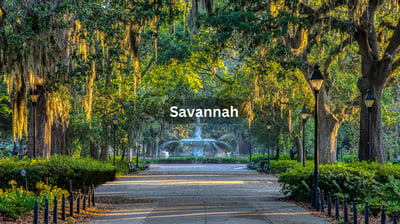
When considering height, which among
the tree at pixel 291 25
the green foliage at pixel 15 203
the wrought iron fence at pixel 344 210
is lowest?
the wrought iron fence at pixel 344 210

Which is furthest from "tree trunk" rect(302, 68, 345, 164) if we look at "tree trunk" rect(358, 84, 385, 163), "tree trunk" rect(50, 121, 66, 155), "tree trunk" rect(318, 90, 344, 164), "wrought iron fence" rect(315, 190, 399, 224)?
"tree trunk" rect(50, 121, 66, 155)

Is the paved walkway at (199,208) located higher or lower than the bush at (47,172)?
lower

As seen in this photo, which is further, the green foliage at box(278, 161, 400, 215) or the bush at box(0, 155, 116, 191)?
the bush at box(0, 155, 116, 191)

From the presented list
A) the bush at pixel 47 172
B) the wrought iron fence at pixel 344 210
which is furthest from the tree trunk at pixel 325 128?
the bush at pixel 47 172

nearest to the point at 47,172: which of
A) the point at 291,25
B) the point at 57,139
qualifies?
the point at 57,139

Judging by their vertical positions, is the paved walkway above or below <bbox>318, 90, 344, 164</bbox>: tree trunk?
below

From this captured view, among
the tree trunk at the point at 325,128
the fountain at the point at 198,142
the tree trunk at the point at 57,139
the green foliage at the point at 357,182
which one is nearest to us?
the green foliage at the point at 357,182

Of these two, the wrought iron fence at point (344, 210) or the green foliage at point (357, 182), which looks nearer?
the wrought iron fence at point (344, 210)

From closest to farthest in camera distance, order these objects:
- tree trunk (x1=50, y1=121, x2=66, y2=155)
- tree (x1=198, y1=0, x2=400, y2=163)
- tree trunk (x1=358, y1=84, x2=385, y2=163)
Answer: tree (x1=198, y1=0, x2=400, y2=163), tree trunk (x1=358, y1=84, x2=385, y2=163), tree trunk (x1=50, y1=121, x2=66, y2=155)

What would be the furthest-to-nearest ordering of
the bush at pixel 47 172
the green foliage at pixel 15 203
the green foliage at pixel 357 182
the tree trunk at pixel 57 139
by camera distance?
the tree trunk at pixel 57 139
the bush at pixel 47 172
the green foliage at pixel 357 182
the green foliage at pixel 15 203

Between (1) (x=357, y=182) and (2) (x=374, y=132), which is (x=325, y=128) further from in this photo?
(1) (x=357, y=182)

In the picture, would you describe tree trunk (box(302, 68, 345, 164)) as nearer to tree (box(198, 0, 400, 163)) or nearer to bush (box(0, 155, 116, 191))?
tree (box(198, 0, 400, 163))

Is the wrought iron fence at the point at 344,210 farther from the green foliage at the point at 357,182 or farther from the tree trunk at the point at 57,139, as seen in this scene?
the tree trunk at the point at 57,139

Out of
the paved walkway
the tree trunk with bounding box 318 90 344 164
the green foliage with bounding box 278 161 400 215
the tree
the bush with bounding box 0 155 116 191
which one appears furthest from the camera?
the tree trunk with bounding box 318 90 344 164
